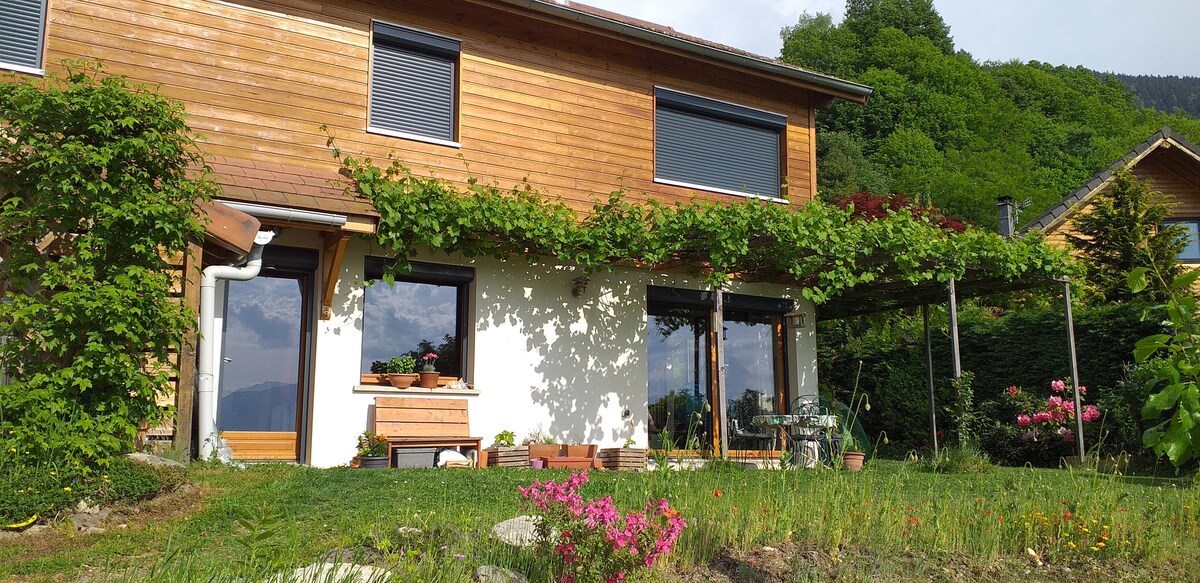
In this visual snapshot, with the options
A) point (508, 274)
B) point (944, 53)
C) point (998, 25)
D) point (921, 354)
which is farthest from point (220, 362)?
point (998, 25)

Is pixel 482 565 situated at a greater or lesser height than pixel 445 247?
lesser

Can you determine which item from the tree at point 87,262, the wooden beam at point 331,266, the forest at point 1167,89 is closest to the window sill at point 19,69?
the tree at point 87,262

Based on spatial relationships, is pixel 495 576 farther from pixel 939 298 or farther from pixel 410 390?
pixel 939 298

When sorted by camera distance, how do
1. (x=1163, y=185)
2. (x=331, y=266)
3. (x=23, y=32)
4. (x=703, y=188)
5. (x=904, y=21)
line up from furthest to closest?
(x=904, y=21) → (x=1163, y=185) → (x=703, y=188) → (x=331, y=266) → (x=23, y=32)

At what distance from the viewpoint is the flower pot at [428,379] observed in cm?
962

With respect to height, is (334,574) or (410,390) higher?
(410,390)

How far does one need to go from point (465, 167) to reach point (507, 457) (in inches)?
120

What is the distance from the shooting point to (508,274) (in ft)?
34.0

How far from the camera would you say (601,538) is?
4.07 metres

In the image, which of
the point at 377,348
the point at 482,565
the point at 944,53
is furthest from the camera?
the point at 944,53

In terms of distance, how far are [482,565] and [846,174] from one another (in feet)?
93.9

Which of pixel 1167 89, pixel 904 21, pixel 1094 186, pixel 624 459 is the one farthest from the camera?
pixel 1167 89

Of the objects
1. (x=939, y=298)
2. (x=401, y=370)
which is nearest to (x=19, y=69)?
(x=401, y=370)

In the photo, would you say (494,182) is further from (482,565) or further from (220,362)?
(482,565)
